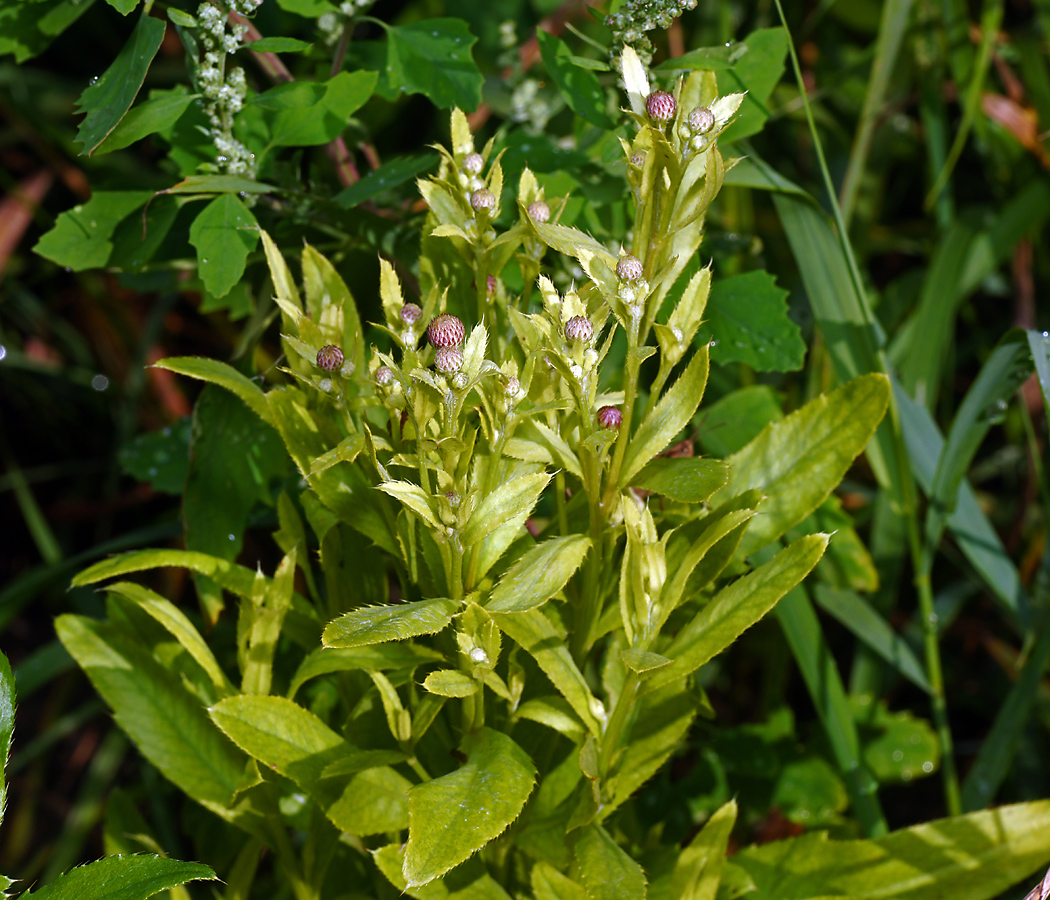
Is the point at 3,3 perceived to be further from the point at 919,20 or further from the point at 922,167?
the point at 922,167

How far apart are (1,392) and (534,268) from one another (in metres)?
1.58

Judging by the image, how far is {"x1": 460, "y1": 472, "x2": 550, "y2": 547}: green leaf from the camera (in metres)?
0.65

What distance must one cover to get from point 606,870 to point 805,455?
1.31 feet

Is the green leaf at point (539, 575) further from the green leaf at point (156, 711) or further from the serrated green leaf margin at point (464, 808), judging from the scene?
the green leaf at point (156, 711)

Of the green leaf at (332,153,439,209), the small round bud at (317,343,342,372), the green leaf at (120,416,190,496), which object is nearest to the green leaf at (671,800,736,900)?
the small round bud at (317,343,342,372)

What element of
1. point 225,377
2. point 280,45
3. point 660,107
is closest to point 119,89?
point 280,45

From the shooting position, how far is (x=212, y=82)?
0.90 metres

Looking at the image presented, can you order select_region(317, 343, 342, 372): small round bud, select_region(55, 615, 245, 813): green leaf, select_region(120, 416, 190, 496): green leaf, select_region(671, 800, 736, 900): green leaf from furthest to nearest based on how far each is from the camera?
select_region(120, 416, 190, 496): green leaf
select_region(55, 615, 245, 813): green leaf
select_region(671, 800, 736, 900): green leaf
select_region(317, 343, 342, 372): small round bud

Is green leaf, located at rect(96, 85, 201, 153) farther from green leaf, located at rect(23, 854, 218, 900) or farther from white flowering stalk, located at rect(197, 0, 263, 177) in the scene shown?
green leaf, located at rect(23, 854, 218, 900)

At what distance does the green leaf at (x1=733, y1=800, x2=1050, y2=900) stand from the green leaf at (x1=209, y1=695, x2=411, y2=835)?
0.37 m

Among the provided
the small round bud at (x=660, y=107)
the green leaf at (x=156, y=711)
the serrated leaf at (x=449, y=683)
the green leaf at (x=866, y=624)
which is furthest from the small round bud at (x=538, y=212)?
the green leaf at (x=866, y=624)

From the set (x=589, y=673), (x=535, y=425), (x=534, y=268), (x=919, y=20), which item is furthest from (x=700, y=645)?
(x=919, y=20)

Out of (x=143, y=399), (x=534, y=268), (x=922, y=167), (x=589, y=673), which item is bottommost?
(x=589, y=673)

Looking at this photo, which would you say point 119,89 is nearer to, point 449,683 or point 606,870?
point 449,683
